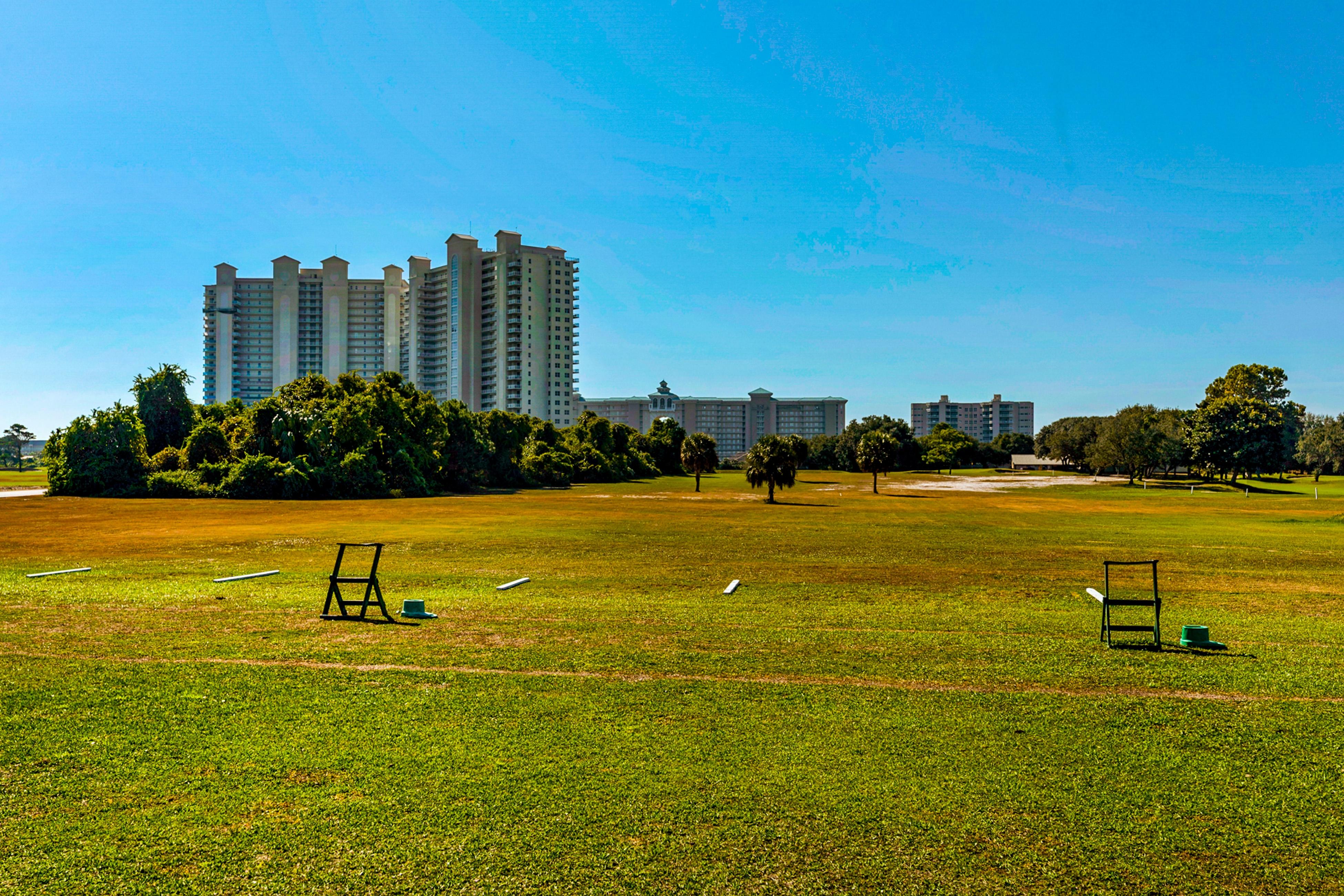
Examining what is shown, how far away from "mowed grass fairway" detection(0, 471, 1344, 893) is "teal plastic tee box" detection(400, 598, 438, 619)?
56 cm

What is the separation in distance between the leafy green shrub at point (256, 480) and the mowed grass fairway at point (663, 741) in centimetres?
4485

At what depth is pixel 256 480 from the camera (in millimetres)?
62125

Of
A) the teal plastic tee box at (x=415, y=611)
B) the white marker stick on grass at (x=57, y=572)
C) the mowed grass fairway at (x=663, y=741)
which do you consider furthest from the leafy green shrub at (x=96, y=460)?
the teal plastic tee box at (x=415, y=611)

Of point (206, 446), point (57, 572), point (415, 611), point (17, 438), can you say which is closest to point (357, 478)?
point (206, 446)

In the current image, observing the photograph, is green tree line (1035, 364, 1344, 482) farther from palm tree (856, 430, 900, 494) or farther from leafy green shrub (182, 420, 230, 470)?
leafy green shrub (182, 420, 230, 470)

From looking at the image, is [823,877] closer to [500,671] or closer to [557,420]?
[500,671]

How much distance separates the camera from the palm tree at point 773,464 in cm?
6681

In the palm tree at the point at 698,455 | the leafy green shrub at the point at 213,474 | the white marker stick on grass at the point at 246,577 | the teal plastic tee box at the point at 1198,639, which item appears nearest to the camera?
the teal plastic tee box at the point at 1198,639

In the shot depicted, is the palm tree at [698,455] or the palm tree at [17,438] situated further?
the palm tree at [17,438]

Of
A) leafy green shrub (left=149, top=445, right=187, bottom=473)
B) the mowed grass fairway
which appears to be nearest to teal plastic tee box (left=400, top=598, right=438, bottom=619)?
the mowed grass fairway

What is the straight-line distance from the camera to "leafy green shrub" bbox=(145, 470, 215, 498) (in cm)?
6191

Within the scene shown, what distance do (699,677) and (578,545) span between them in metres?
18.2

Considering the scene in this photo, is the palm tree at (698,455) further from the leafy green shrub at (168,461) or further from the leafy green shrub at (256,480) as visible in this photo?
the leafy green shrub at (168,461)

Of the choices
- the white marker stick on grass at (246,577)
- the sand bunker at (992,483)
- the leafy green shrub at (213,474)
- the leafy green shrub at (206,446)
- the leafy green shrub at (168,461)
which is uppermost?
the leafy green shrub at (206,446)
